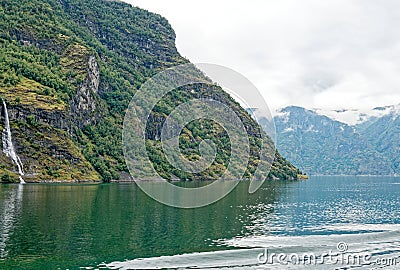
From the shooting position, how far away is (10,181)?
170125 millimetres

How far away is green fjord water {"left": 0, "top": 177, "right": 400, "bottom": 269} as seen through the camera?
169ft

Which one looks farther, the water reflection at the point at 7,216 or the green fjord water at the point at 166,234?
the water reflection at the point at 7,216

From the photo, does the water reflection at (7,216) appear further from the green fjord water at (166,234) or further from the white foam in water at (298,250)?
the white foam in water at (298,250)

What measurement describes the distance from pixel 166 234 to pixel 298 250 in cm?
2005

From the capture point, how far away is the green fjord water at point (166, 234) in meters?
51.4

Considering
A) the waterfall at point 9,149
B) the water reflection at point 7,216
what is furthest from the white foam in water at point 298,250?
the waterfall at point 9,149

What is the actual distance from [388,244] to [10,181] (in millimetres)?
144450

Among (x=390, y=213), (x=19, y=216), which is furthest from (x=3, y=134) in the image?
(x=390, y=213)

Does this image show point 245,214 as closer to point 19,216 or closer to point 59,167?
point 19,216

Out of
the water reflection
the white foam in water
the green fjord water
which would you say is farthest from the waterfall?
the white foam in water

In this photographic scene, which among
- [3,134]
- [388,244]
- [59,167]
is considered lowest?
[388,244]

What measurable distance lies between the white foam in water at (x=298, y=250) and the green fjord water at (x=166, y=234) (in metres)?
0.12

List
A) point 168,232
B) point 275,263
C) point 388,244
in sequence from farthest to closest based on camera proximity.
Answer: point 168,232 < point 388,244 < point 275,263

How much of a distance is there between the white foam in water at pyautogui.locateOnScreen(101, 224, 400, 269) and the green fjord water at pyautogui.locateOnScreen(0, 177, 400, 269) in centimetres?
12
